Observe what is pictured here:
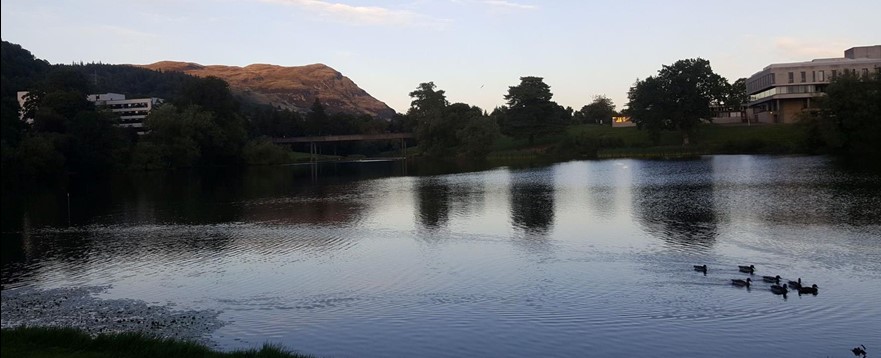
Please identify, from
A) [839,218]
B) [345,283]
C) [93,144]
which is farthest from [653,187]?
[93,144]

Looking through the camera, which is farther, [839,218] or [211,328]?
[839,218]

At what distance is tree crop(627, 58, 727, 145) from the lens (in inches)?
5541

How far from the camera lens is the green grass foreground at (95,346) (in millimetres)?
14133

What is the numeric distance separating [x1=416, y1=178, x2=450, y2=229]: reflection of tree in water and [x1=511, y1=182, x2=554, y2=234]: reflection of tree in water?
500 centimetres

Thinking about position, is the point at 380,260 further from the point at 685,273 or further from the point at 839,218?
the point at 839,218

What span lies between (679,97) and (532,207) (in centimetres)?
9694

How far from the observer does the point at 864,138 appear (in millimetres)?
113625

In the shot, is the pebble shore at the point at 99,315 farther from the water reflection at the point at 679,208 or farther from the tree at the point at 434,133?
the tree at the point at 434,133

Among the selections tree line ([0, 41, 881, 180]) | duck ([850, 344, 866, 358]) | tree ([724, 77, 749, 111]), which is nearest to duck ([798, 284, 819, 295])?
duck ([850, 344, 866, 358])

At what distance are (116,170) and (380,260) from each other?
11468 centimetres

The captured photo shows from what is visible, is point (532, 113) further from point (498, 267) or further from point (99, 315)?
point (99, 315)

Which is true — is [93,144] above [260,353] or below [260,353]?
above

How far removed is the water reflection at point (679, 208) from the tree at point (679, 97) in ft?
203

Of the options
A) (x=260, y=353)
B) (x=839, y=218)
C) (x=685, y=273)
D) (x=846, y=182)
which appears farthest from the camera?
(x=846, y=182)
